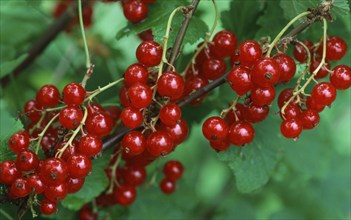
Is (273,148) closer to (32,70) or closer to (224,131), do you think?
(224,131)

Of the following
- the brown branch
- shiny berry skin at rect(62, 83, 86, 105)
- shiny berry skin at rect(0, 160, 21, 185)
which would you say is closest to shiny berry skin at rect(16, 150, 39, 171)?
shiny berry skin at rect(0, 160, 21, 185)

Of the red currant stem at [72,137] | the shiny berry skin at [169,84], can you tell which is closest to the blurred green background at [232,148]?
the red currant stem at [72,137]

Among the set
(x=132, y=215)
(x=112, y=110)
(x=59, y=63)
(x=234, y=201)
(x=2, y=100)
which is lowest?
(x=234, y=201)

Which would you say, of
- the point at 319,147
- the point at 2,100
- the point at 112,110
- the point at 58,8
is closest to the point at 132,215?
the point at 112,110

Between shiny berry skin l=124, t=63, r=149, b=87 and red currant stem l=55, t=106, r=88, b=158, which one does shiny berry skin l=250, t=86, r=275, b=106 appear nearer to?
shiny berry skin l=124, t=63, r=149, b=87

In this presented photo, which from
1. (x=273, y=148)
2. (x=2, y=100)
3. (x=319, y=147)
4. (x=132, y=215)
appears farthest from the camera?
(x=319, y=147)

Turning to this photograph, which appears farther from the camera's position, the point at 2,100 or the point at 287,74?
the point at 2,100

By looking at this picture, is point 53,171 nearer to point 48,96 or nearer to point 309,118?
point 48,96
